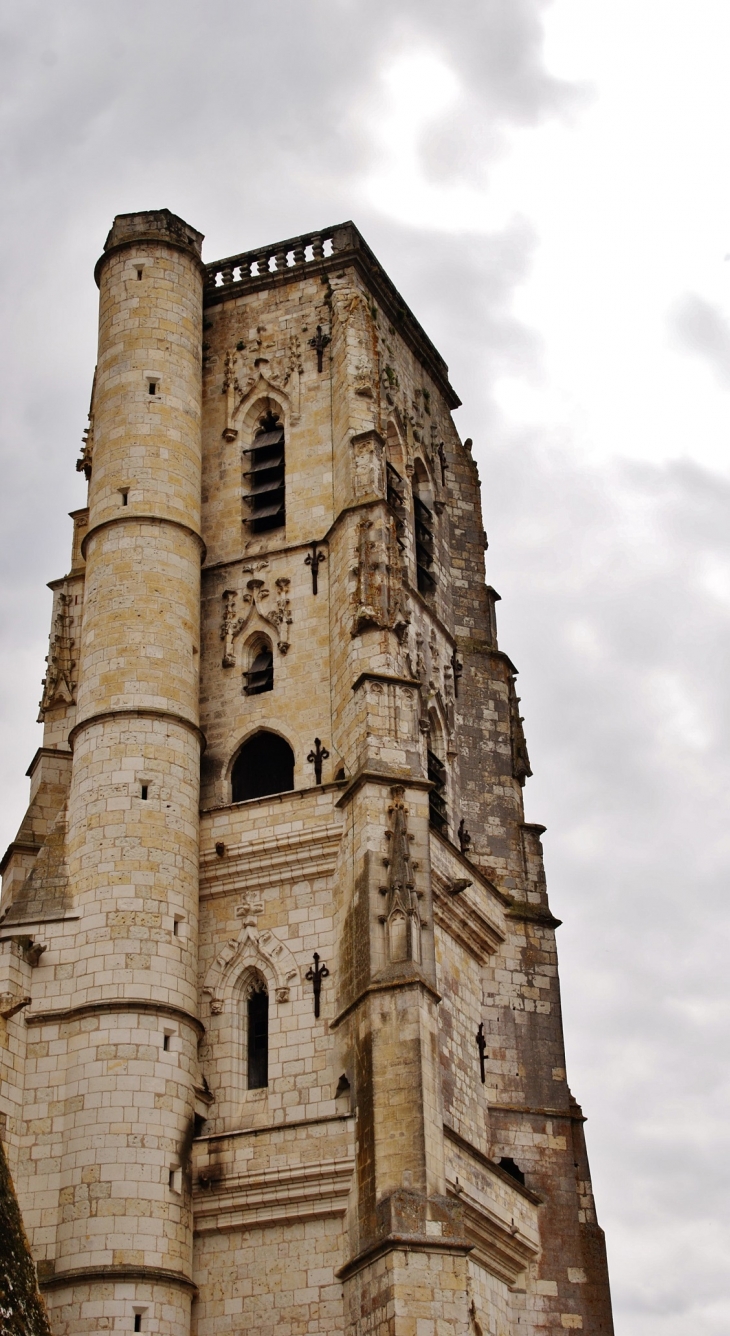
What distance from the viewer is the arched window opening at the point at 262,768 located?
83.5ft

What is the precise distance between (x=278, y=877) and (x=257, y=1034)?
2.07m

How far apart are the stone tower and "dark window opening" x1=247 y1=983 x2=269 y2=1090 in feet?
0.11

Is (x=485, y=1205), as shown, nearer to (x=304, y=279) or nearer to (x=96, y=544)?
(x=96, y=544)

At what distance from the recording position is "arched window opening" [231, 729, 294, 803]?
83.5ft

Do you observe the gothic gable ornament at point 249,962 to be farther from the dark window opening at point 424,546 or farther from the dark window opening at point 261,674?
the dark window opening at point 424,546

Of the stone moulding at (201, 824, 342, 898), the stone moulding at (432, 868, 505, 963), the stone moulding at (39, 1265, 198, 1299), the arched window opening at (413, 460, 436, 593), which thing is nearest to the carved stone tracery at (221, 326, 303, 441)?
the arched window opening at (413, 460, 436, 593)

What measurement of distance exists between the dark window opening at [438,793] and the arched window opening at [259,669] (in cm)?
268

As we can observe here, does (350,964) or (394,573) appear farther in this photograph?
(394,573)

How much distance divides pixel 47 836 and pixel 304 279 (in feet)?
34.3

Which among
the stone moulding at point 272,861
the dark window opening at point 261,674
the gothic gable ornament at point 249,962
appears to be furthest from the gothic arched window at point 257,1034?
the dark window opening at point 261,674

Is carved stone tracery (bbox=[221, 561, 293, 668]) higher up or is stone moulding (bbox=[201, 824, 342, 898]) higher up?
carved stone tracery (bbox=[221, 561, 293, 668])

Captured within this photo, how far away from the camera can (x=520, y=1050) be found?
26.0 metres

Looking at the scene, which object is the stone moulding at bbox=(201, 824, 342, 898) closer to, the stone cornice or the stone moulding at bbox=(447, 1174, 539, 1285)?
the stone moulding at bbox=(447, 1174, 539, 1285)

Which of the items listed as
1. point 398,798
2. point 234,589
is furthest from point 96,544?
point 398,798
